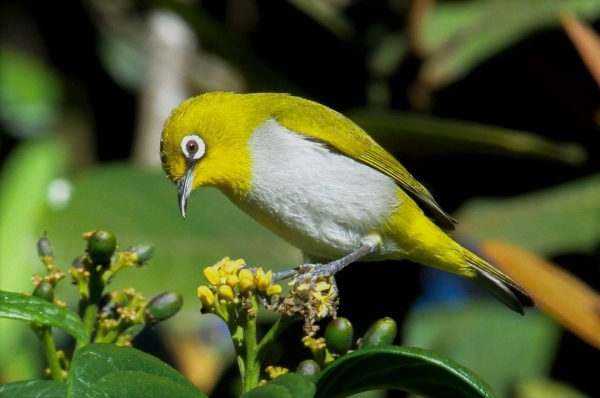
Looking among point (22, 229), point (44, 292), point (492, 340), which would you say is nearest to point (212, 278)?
point (44, 292)

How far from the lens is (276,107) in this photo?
2811 mm

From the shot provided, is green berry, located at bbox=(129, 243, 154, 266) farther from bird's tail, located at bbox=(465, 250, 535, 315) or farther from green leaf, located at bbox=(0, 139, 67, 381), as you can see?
green leaf, located at bbox=(0, 139, 67, 381)

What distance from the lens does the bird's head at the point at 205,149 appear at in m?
2.57

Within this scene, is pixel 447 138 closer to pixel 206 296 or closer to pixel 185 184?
pixel 185 184

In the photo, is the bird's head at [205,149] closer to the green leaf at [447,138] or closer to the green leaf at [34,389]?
the green leaf at [447,138]

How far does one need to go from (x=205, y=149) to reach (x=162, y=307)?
0.99 meters

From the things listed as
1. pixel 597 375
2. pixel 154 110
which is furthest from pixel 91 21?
pixel 597 375

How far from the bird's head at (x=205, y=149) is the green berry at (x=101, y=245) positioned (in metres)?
0.80

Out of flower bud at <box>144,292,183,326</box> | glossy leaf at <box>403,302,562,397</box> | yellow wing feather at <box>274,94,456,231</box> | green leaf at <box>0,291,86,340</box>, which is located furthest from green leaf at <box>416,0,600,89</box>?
green leaf at <box>0,291,86,340</box>

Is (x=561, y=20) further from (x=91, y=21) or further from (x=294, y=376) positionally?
(x=91, y=21)

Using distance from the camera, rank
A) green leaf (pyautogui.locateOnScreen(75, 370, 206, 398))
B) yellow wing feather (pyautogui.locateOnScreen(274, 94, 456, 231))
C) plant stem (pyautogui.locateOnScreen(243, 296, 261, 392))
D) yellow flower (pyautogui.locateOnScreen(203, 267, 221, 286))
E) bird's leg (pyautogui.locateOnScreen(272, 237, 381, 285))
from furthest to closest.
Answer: yellow wing feather (pyautogui.locateOnScreen(274, 94, 456, 231)) → bird's leg (pyautogui.locateOnScreen(272, 237, 381, 285)) → yellow flower (pyautogui.locateOnScreen(203, 267, 221, 286)) → plant stem (pyautogui.locateOnScreen(243, 296, 261, 392)) → green leaf (pyautogui.locateOnScreen(75, 370, 206, 398))

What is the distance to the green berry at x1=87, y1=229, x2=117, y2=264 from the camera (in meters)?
1.69

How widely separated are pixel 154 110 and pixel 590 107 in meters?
2.01

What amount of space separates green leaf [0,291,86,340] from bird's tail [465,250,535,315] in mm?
1462
